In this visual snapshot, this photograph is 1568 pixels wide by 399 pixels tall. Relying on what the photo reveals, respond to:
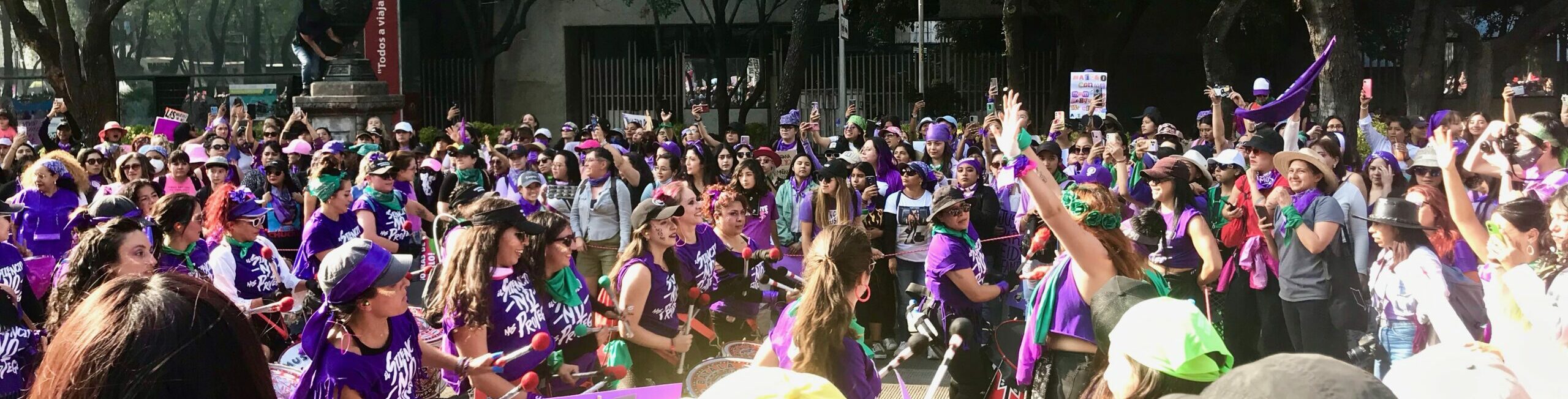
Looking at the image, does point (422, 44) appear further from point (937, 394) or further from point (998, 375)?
point (998, 375)

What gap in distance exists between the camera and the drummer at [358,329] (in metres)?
3.96

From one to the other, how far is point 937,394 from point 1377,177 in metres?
3.35

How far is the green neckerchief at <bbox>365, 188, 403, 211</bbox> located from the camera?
29.9 ft

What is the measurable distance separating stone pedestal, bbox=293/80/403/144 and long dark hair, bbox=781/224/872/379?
537 inches

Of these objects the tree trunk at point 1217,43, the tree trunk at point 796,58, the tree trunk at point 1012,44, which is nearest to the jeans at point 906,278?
the tree trunk at point 1217,43

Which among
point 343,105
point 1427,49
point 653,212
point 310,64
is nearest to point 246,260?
point 653,212

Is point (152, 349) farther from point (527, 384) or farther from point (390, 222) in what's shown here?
point (390, 222)

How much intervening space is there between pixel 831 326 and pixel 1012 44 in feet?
58.7

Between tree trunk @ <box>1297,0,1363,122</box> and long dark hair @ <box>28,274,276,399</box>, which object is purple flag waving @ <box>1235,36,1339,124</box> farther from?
long dark hair @ <box>28,274,276,399</box>

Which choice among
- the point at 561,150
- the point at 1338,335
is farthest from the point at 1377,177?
the point at 561,150

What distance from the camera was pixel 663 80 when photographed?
25.2m

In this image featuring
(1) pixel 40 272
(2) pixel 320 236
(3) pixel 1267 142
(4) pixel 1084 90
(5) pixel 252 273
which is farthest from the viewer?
(4) pixel 1084 90

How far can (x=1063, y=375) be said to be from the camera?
4.78 m

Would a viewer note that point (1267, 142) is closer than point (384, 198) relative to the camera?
Yes
